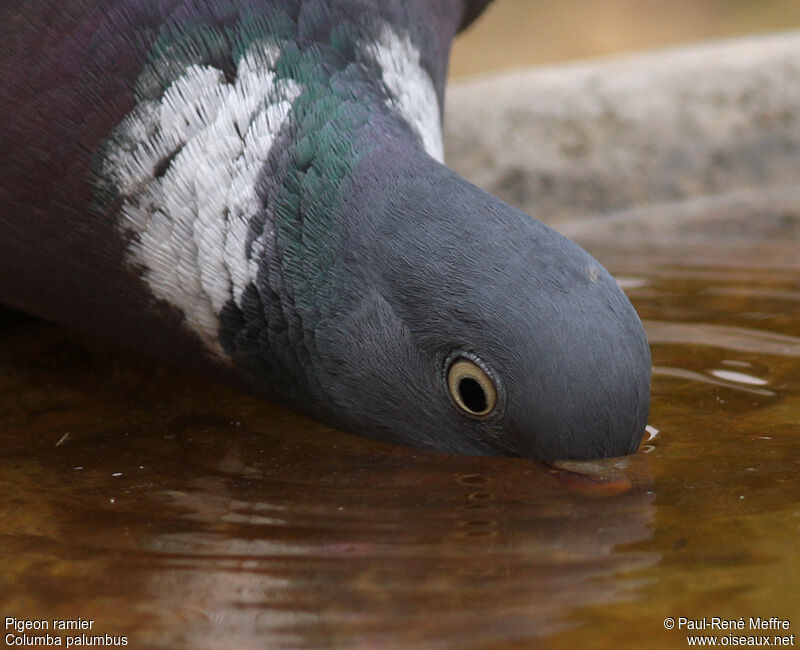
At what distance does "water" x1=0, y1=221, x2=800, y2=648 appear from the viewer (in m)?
1.96

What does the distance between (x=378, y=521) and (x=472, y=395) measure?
37cm

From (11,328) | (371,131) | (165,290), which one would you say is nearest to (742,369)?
(371,131)

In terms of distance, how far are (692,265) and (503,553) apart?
247 centimetres

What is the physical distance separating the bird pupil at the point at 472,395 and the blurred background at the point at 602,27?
715 cm

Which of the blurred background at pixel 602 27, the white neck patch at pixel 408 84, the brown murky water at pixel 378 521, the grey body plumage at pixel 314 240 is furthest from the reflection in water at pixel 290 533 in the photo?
the blurred background at pixel 602 27

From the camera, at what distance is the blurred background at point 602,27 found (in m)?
9.77

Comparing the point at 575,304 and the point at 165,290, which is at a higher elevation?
the point at 165,290

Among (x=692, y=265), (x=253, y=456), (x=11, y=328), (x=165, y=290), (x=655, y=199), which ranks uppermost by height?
(x=655, y=199)

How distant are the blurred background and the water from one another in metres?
6.75

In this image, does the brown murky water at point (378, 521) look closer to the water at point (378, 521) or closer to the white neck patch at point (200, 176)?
the water at point (378, 521)

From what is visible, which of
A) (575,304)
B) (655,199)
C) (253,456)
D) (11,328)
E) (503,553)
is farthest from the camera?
(655,199)

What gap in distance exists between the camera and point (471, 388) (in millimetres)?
2568

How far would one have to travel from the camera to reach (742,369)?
321cm

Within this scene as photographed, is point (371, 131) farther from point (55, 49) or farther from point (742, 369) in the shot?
point (742, 369)
